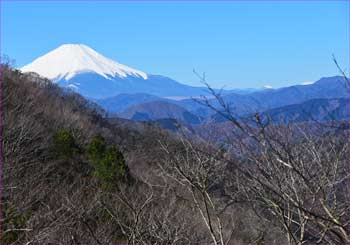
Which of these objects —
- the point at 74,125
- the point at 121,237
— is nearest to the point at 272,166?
the point at 121,237

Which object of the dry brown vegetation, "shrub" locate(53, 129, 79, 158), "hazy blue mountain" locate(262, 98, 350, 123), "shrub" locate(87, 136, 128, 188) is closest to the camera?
the dry brown vegetation

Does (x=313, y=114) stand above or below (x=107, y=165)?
above

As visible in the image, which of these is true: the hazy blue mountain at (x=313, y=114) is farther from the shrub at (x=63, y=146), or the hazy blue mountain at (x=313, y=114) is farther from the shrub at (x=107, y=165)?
the shrub at (x=63, y=146)

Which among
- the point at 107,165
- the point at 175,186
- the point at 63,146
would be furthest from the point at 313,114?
the point at 63,146

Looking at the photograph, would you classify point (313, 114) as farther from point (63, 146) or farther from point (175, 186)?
point (63, 146)

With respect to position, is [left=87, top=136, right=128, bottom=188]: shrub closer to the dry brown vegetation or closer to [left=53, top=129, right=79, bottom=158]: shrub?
the dry brown vegetation

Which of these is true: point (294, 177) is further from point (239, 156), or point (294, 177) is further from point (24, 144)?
point (24, 144)

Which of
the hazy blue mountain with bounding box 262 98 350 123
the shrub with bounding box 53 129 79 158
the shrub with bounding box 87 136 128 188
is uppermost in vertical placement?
the hazy blue mountain with bounding box 262 98 350 123

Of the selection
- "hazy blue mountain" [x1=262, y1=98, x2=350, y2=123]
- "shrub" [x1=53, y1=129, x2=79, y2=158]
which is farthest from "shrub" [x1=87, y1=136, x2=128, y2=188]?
"hazy blue mountain" [x1=262, y1=98, x2=350, y2=123]

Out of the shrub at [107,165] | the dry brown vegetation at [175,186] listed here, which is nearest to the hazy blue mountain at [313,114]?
the dry brown vegetation at [175,186]

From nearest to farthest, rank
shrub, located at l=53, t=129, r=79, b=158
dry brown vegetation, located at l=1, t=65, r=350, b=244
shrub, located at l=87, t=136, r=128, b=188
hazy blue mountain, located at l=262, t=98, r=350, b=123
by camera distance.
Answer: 1. dry brown vegetation, located at l=1, t=65, r=350, b=244
2. hazy blue mountain, located at l=262, t=98, r=350, b=123
3. shrub, located at l=87, t=136, r=128, b=188
4. shrub, located at l=53, t=129, r=79, b=158

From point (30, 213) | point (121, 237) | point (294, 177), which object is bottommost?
point (121, 237)

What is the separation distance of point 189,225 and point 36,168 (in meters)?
8.34

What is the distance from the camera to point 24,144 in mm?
23828
